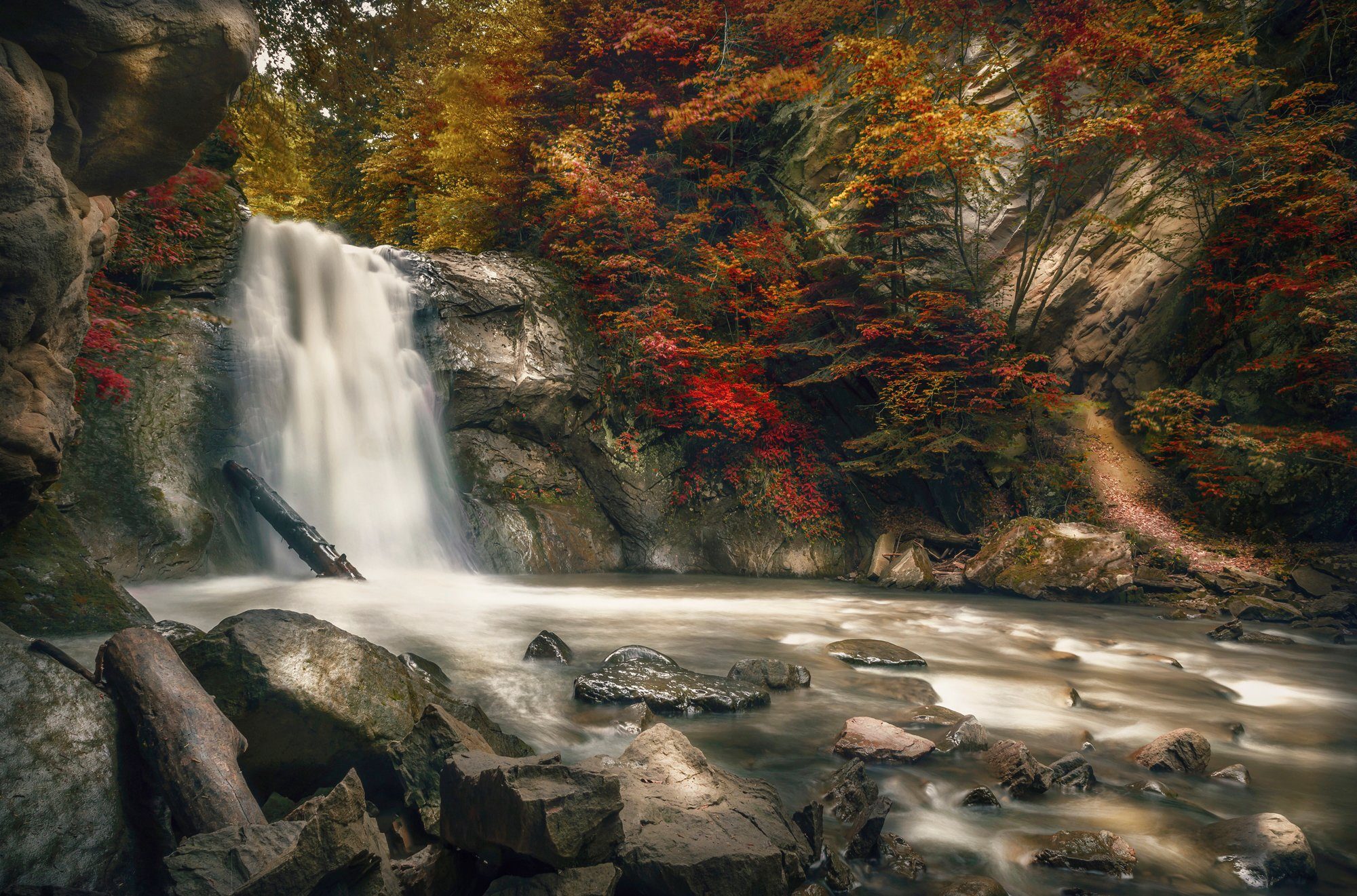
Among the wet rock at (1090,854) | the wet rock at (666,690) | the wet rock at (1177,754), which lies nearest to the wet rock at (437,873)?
the wet rock at (666,690)

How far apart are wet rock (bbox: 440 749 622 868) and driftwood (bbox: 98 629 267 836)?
2.34 feet

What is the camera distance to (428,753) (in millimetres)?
3068

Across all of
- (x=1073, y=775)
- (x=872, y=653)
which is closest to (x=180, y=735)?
(x=1073, y=775)

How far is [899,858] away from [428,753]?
2218 millimetres

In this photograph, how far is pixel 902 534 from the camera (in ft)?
42.3

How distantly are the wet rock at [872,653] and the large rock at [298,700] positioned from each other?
4.29 metres

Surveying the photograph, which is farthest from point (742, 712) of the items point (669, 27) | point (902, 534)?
point (669, 27)

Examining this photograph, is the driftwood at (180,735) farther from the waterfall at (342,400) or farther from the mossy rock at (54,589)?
the waterfall at (342,400)

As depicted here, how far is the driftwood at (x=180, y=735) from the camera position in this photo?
2492 mm

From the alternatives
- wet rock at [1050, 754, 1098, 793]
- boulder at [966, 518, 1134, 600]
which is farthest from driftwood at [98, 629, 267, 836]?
boulder at [966, 518, 1134, 600]

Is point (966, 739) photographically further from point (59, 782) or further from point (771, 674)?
point (59, 782)

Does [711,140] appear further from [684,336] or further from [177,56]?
[177,56]

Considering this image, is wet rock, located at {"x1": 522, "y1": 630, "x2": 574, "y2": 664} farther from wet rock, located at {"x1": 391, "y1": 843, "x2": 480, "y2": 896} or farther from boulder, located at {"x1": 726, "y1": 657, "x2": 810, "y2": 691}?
wet rock, located at {"x1": 391, "y1": 843, "x2": 480, "y2": 896}

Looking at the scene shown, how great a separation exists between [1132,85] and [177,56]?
13298mm
